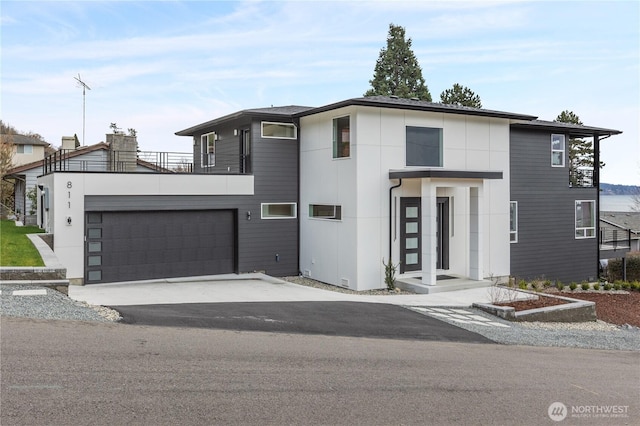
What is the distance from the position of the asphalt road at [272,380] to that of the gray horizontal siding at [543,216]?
430 inches

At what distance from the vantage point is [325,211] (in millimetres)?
16844

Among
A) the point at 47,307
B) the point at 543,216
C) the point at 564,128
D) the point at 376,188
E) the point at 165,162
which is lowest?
the point at 47,307

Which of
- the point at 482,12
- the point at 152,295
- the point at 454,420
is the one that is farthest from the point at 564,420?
the point at 482,12

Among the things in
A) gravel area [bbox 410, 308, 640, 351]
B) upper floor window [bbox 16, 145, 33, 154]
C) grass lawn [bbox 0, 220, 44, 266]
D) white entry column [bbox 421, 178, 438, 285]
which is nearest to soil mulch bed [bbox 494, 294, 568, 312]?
gravel area [bbox 410, 308, 640, 351]

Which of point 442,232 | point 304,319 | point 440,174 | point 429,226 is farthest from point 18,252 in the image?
point 442,232

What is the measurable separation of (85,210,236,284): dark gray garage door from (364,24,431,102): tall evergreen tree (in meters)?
27.1

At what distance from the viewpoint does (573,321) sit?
1230 cm

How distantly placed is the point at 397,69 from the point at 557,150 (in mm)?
23264

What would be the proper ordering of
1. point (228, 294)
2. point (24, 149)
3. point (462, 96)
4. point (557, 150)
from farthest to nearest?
1. point (24, 149)
2. point (462, 96)
3. point (557, 150)
4. point (228, 294)

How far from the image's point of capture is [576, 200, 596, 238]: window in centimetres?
2099

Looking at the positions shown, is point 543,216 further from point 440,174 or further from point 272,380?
point 272,380

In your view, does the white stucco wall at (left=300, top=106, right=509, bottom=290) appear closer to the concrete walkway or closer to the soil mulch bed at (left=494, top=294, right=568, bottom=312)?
the concrete walkway

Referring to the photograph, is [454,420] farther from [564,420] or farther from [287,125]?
[287,125]

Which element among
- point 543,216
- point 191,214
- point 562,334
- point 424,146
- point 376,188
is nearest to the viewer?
point 562,334
